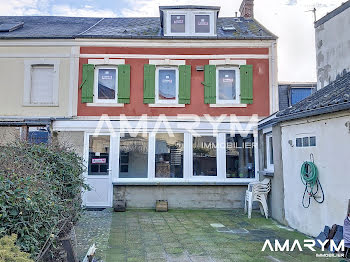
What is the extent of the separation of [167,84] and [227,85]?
7.35 ft

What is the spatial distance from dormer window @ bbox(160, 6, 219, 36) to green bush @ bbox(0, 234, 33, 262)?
10.4 metres

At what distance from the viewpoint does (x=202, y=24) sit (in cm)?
1214

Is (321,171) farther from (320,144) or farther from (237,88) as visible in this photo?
(237,88)

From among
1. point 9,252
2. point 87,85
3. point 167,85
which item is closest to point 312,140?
point 167,85

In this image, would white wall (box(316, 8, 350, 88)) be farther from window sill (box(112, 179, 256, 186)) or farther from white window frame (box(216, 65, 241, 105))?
window sill (box(112, 179, 256, 186))

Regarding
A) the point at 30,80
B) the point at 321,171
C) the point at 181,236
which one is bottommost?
the point at 181,236

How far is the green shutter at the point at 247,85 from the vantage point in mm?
11516

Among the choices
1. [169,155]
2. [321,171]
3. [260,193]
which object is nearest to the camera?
[321,171]

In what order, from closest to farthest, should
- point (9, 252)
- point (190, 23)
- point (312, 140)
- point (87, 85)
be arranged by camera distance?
1. point (9, 252)
2. point (312, 140)
3. point (87, 85)
4. point (190, 23)

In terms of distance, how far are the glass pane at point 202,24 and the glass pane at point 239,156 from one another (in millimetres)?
4160

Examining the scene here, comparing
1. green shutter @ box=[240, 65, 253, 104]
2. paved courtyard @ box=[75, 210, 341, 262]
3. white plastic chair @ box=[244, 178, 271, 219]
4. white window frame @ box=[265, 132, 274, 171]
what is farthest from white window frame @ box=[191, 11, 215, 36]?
paved courtyard @ box=[75, 210, 341, 262]

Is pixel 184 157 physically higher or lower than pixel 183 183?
higher

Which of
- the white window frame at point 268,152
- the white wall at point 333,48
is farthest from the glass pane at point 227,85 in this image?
the white wall at point 333,48

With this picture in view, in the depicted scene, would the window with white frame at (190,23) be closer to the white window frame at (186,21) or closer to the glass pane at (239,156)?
the white window frame at (186,21)
